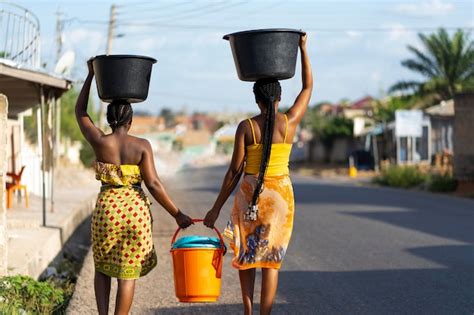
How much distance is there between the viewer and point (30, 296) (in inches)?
323

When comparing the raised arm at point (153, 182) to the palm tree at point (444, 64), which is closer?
the raised arm at point (153, 182)

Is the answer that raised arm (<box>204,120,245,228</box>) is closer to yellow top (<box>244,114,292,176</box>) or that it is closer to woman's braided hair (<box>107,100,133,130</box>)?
yellow top (<box>244,114,292,176</box>)

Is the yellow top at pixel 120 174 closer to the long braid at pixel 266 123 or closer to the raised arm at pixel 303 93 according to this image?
the long braid at pixel 266 123

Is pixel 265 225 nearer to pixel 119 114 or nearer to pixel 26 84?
pixel 119 114

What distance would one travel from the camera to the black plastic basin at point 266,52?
6.02 metres

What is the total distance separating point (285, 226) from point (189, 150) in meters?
112

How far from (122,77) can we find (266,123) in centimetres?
108

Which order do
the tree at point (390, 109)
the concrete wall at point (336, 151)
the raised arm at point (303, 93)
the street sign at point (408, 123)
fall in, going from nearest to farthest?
the raised arm at point (303, 93) → the street sign at point (408, 123) → the tree at point (390, 109) → the concrete wall at point (336, 151)

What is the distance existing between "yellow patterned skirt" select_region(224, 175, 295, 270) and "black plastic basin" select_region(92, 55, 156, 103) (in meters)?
1.03

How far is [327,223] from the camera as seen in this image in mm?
16562

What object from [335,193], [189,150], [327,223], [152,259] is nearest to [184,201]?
[335,193]

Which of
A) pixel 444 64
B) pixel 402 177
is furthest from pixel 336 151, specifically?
pixel 402 177

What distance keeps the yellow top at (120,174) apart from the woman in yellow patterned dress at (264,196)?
27.2 inches

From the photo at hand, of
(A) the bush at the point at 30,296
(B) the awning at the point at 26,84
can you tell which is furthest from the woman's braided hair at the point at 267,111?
(B) the awning at the point at 26,84
